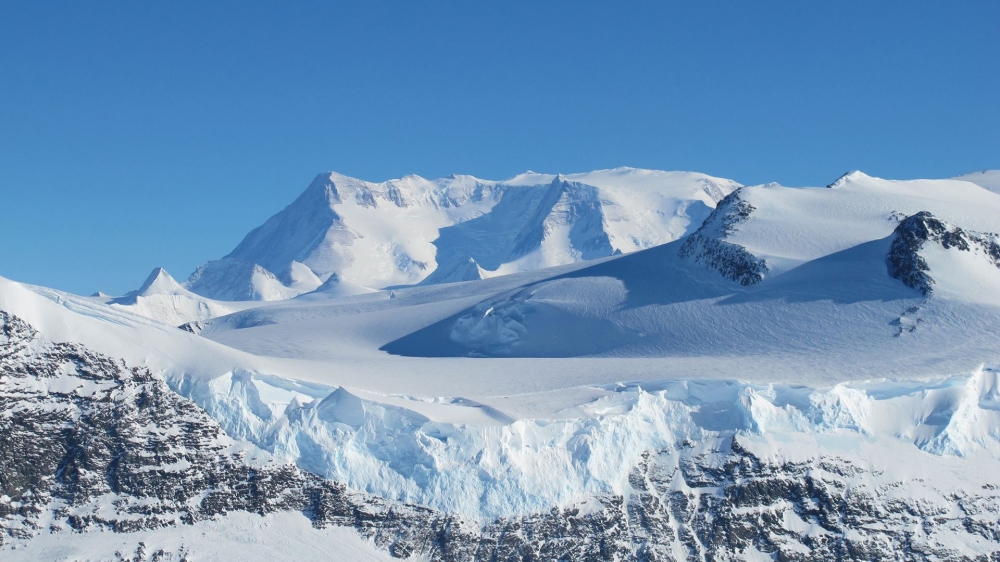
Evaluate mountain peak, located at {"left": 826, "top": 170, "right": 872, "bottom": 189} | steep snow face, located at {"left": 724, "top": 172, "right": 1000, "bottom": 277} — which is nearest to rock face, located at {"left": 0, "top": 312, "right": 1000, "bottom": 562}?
steep snow face, located at {"left": 724, "top": 172, "right": 1000, "bottom": 277}

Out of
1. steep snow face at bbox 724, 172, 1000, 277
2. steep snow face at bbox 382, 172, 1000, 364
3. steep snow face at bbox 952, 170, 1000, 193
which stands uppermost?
steep snow face at bbox 952, 170, 1000, 193

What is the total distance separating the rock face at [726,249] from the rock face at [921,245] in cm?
1327

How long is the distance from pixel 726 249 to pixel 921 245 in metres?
20.5

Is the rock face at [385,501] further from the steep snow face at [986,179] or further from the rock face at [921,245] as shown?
the steep snow face at [986,179]

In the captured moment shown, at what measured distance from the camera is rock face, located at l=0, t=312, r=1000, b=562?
7512cm

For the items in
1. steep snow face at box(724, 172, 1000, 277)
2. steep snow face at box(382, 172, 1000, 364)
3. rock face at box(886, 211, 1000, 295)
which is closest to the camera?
steep snow face at box(382, 172, 1000, 364)

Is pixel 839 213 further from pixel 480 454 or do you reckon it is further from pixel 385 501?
pixel 385 501

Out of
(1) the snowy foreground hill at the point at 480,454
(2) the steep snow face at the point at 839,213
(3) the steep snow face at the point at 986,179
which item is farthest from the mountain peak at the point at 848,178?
(1) the snowy foreground hill at the point at 480,454

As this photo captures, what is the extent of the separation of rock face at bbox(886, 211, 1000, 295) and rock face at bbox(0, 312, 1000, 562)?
33.7m

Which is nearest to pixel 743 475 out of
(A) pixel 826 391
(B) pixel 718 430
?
(B) pixel 718 430

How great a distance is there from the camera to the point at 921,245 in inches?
4449

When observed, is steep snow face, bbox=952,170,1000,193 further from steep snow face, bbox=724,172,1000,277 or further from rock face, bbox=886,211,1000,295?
rock face, bbox=886,211,1000,295

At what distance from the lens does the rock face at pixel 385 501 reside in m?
75.1

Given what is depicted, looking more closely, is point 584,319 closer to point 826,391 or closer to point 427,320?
point 427,320
